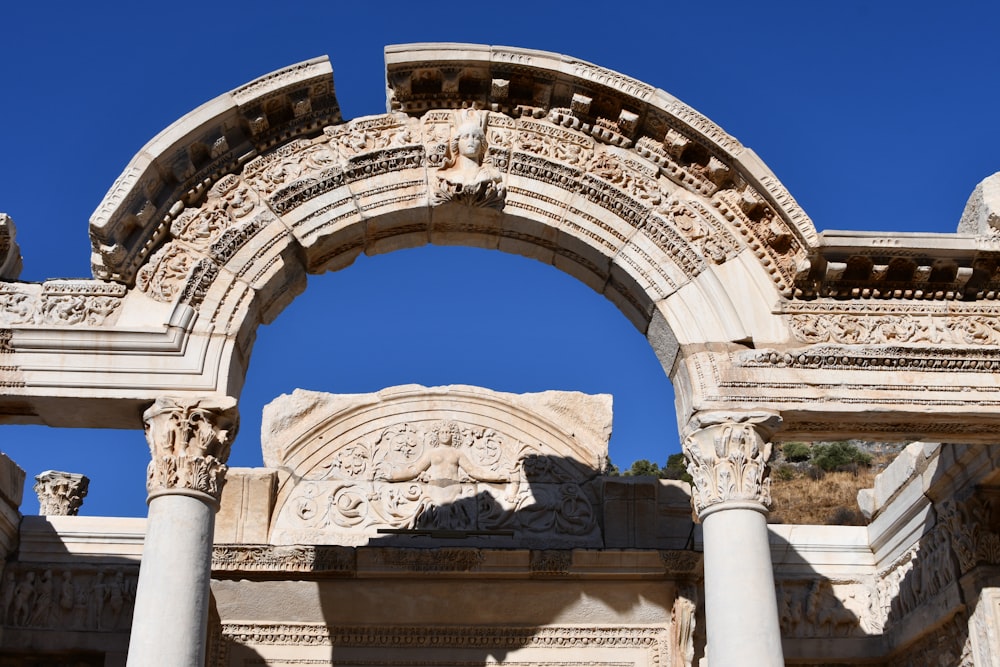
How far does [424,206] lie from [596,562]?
4721 millimetres

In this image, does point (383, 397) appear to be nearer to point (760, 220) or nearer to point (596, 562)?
point (596, 562)

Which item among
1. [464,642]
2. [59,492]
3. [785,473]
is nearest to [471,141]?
[464,642]

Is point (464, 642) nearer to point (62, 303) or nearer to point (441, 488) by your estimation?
point (441, 488)

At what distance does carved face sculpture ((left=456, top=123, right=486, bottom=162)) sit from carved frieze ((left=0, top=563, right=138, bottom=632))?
19.9 feet

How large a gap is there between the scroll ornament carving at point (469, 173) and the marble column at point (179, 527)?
8.32 feet

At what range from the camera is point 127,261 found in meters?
9.09

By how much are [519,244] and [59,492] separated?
8.12m

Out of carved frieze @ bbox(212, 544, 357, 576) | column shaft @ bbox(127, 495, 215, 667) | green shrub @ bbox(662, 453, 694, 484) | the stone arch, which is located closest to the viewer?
column shaft @ bbox(127, 495, 215, 667)

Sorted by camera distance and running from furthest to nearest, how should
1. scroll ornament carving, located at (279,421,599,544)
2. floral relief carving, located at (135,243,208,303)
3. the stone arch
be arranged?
scroll ornament carving, located at (279,421,599,544) → the stone arch → floral relief carving, located at (135,243,208,303)

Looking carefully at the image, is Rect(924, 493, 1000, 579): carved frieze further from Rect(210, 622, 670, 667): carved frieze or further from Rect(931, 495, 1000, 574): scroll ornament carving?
Rect(210, 622, 670, 667): carved frieze

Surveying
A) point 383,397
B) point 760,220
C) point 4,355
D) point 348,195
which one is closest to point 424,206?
point 348,195

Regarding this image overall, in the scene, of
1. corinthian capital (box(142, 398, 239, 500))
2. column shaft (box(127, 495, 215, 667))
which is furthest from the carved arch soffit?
column shaft (box(127, 495, 215, 667))

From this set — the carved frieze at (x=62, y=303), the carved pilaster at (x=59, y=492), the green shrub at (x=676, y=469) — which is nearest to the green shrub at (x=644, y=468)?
the green shrub at (x=676, y=469)

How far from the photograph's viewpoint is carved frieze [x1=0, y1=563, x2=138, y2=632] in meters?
12.3
